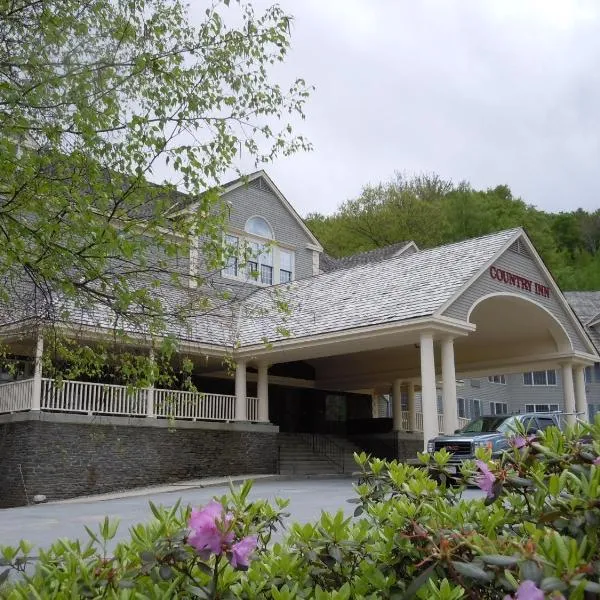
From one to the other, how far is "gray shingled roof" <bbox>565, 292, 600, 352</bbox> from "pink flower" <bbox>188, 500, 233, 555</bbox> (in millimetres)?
47563

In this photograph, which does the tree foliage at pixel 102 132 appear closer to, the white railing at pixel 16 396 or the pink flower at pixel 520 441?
the pink flower at pixel 520 441

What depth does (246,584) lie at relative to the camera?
3090 mm

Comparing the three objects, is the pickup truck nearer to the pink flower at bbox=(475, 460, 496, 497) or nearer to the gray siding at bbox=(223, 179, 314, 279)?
the gray siding at bbox=(223, 179, 314, 279)

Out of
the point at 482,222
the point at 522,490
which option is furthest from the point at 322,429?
the point at 482,222

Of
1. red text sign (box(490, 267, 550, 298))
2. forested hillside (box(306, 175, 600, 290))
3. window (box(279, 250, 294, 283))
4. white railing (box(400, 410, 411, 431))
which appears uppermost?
forested hillside (box(306, 175, 600, 290))

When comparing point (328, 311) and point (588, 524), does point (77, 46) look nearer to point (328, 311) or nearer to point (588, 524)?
point (588, 524)

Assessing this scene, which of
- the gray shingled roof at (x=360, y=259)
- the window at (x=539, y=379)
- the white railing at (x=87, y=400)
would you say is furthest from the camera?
the window at (x=539, y=379)

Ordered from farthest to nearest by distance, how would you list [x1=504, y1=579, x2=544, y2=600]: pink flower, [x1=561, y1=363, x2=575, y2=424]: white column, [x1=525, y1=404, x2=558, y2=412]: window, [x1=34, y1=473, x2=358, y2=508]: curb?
[x1=525, y1=404, x2=558, y2=412]: window → [x1=561, y1=363, x2=575, y2=424]: white column → [x1=34, y1=473, x2=358, y2=508]: curb → [x1=504, y1=579, x2=544, y2=600]: pink flower

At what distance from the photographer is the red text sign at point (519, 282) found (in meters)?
19.9

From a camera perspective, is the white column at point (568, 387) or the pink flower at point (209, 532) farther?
the white column at point (568, 387)

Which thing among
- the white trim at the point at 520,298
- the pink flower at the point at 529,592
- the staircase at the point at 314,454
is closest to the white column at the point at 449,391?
the white trim at the point at 520,298

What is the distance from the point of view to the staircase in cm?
2303

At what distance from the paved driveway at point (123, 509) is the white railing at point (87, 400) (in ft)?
8.31

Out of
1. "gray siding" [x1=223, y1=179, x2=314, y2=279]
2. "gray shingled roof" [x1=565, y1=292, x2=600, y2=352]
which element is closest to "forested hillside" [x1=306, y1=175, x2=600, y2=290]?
"gray shingled roof" [x1=565, y1=292, x2=600, y2=352]
